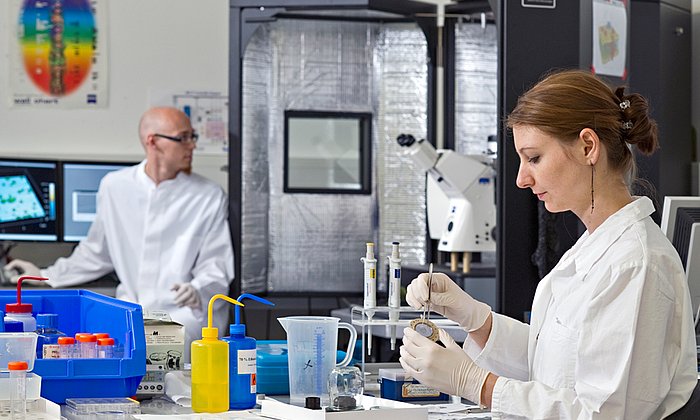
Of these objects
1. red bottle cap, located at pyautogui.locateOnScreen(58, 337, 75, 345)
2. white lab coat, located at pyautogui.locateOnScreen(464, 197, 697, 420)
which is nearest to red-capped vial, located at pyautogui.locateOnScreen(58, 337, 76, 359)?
Result: red bottle cap, located at pyautogui.locateOnScreen(58, 337, 75, 345)

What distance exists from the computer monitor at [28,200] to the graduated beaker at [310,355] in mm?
2491

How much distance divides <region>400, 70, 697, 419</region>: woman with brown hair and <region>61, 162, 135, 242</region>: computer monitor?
8.33 feet

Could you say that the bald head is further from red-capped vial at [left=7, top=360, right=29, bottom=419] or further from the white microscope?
red-capped vial at [left=7, top=360, right=29, bottom=419]

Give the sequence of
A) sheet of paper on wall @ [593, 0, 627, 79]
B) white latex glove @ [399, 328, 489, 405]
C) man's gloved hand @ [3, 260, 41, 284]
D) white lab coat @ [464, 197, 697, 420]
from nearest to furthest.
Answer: white lab coat @ [464, 197, 697, 420] → white latex glove @ [399, 328, 489, 405] → sheet of paper on wall @ [593, 0, 627, 79] → man's gloved hand @ [3, 260, 41, 284]

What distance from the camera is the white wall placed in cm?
457

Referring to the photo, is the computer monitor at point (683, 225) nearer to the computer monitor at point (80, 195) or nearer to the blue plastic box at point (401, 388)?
the blue plastic box at point (401, 388)

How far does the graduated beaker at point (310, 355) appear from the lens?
2.18 m

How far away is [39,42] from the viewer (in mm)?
4609

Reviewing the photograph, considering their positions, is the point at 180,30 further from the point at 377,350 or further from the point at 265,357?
the point at 265,357

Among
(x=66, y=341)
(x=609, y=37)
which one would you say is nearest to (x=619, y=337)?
(x=66, y=341)

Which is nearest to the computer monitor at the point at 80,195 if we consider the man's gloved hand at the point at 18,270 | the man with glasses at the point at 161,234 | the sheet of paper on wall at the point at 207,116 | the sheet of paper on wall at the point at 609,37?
the man with glasses at the point at 161,234

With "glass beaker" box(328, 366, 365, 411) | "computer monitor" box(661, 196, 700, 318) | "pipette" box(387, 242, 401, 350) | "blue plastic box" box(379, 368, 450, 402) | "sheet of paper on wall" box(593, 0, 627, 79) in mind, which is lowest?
"blue plastic box" box(379, 368, 450, 402)

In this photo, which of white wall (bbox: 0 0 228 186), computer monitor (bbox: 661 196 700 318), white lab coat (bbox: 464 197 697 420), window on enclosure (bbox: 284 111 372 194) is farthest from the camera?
white wall (bbox: 0 0 228 186)

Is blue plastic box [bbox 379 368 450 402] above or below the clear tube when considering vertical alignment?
below
